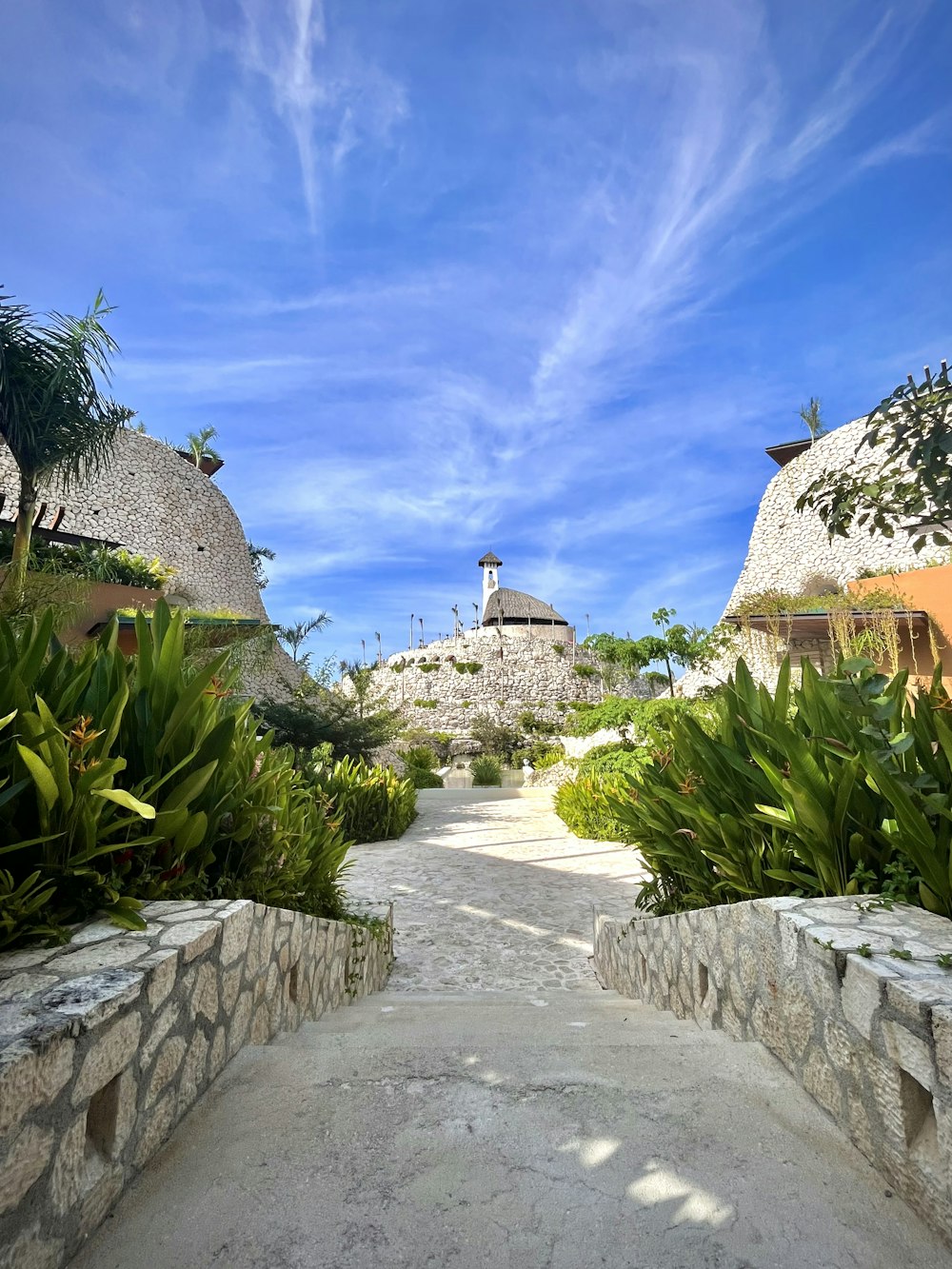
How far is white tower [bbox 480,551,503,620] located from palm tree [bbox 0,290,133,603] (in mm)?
35701

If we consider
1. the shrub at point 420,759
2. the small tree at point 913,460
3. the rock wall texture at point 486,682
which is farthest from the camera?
the rock wall texture at point 486,682

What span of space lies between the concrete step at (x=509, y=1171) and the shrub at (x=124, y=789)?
2.11 ft

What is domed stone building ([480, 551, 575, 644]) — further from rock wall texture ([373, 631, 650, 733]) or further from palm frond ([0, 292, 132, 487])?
palm frond ([0, 292, 132, 487])

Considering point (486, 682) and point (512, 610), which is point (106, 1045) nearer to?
point (486, 682)

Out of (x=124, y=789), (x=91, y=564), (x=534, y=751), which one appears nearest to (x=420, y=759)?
(x=534, y=751)

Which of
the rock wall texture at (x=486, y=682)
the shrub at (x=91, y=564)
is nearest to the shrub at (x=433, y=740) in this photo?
the rock wall texture at (x=486, y=682)

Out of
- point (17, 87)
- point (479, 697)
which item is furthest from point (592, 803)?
point (479, 697)

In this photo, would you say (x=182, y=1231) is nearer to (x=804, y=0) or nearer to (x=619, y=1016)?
(x=619, y=1016)

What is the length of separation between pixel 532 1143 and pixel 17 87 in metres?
9.70

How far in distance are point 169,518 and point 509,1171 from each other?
2401 centimetres

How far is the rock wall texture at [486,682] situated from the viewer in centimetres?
3212

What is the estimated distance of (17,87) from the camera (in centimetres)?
630

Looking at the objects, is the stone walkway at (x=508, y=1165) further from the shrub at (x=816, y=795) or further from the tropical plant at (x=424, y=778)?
the tropical plant at (x=424, y=778)

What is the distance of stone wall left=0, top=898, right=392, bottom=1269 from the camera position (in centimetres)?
100
